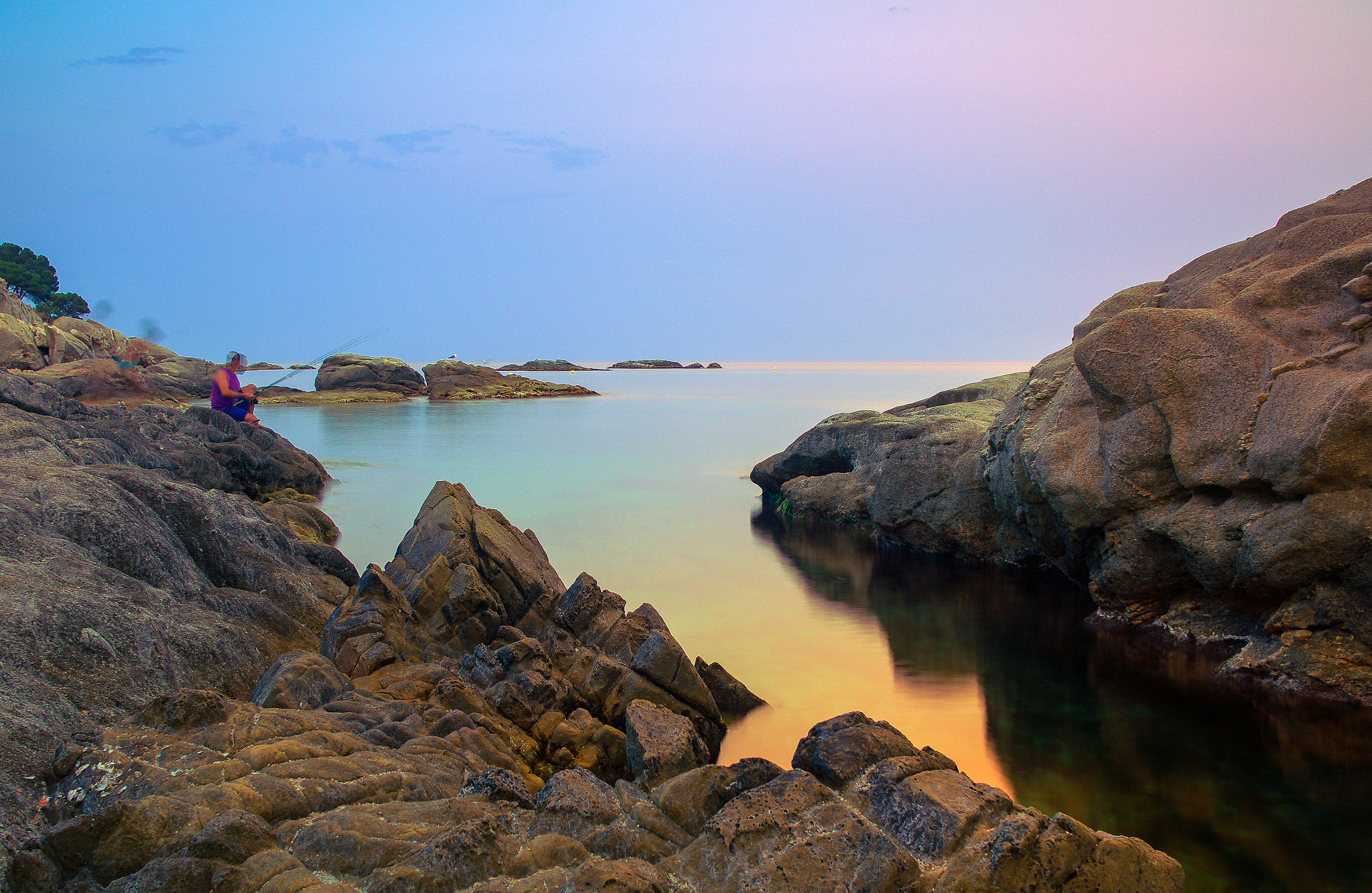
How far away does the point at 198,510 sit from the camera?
326 inches

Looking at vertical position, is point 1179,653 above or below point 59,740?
below

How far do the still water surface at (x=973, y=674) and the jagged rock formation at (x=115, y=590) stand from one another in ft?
15.9

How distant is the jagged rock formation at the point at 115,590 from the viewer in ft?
15.2

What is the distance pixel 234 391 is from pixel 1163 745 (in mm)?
17821

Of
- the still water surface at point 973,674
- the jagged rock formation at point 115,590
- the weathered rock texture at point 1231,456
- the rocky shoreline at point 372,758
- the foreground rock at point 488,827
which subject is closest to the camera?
the foreground rock at point 488,827

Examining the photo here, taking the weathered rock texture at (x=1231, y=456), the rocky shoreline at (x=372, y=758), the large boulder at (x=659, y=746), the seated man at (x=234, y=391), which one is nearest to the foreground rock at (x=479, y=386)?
the seated man at (x=234, y=391)

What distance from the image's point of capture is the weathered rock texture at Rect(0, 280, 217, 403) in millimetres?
23969

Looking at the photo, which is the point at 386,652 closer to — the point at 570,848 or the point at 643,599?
the point at 570,848

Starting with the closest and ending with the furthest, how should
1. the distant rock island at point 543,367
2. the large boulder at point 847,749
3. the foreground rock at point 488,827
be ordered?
the foreground rock at point 488,827
the large boulder at point 847,749
the distant rock island at point 543,367

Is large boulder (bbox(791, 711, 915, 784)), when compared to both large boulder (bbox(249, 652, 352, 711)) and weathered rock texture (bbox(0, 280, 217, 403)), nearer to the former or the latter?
large boulder (bbox(249, 652, 352, 711))

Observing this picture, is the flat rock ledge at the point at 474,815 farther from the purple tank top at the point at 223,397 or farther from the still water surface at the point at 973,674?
the purple tank top at the point at 223,397

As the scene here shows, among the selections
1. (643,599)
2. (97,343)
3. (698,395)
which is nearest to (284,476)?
(643,599)

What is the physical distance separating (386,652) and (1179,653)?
Result: 917 cm

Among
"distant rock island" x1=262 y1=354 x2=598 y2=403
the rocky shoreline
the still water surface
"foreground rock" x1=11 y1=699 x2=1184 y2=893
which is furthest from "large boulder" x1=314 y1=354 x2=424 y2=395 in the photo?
"foreground rock" x1=11 y1=699 x2=1184 y2=893
